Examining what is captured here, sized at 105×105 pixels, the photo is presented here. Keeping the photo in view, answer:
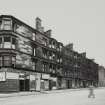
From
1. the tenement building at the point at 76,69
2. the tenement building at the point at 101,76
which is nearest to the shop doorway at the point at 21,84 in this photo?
the tenement building at the point at 76,69

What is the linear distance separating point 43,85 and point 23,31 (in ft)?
42.3

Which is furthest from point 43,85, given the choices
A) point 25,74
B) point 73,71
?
point 73,71

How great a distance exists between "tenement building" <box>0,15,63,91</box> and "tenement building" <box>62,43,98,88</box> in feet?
21.1

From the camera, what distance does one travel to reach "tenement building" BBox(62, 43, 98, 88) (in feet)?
188

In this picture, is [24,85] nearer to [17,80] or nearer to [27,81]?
[27,81]

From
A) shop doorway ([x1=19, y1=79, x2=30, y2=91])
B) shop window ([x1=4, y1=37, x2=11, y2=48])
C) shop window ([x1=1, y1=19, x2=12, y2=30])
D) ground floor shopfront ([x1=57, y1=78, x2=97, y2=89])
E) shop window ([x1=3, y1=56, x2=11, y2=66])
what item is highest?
shop window ([x1=1, y1=19, x2=12, y2=30])

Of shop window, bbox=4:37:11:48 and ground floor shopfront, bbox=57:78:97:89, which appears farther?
ground floor shopfront, bbox=57:78:97:89

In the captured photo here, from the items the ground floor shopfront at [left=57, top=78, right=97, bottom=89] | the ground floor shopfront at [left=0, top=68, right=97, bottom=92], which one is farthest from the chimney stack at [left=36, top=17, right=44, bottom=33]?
the ground floor shopfront at [left=57, top=78, right=97, bottom=89]

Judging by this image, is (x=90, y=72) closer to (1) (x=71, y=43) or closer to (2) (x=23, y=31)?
(1) (x=71, y=43)

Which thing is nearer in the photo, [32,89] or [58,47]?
[32,89]

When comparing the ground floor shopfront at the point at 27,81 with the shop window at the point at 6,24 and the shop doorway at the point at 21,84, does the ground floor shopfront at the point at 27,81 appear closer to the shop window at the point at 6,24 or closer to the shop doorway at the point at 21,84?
the shop doorway at the point at 21,84

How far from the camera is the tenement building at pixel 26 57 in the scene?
32688 mm

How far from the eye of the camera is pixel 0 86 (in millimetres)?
32219

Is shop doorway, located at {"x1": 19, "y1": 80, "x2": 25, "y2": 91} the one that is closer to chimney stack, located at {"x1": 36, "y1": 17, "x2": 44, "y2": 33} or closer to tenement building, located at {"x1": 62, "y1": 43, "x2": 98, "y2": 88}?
chimney stack, located at {"x1": 36, "y1": 17, "x2": 44, "y2": 33}
